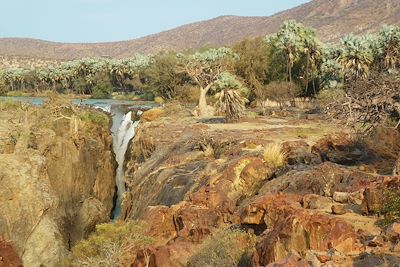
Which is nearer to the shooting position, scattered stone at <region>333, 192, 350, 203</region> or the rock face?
scattered stone at <region>333, 192, 350, 203</region>

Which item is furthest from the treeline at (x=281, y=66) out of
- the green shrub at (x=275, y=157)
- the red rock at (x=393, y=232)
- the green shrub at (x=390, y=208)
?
the red rock at (x=393, y=232)

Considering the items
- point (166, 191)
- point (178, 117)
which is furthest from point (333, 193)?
point (178, 117)

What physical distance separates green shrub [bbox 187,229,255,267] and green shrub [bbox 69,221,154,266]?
2289 millimetres

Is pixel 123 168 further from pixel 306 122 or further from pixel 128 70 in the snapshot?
pixel 128 70

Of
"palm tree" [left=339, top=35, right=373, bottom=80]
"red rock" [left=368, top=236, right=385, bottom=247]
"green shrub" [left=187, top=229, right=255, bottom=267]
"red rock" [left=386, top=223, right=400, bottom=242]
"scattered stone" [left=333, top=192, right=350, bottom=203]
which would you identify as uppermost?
"palm tree" [left=339, top=35, right=373, bottom=80]

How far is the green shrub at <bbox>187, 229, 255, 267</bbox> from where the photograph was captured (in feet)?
34.9

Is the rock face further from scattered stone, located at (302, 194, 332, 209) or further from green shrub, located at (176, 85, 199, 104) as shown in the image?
green shrub, located at (176, 85, 199, 104)

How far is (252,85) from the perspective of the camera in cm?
5309

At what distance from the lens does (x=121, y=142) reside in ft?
132

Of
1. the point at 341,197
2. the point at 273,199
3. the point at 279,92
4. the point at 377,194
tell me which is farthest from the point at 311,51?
the point at 377,194

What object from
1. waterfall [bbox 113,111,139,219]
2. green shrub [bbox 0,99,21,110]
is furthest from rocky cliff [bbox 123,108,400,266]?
green shrub [bbox 0,99,21,110]

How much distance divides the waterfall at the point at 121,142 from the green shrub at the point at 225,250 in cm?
2270

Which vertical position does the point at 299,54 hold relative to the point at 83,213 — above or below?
above

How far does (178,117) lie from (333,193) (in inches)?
1126
